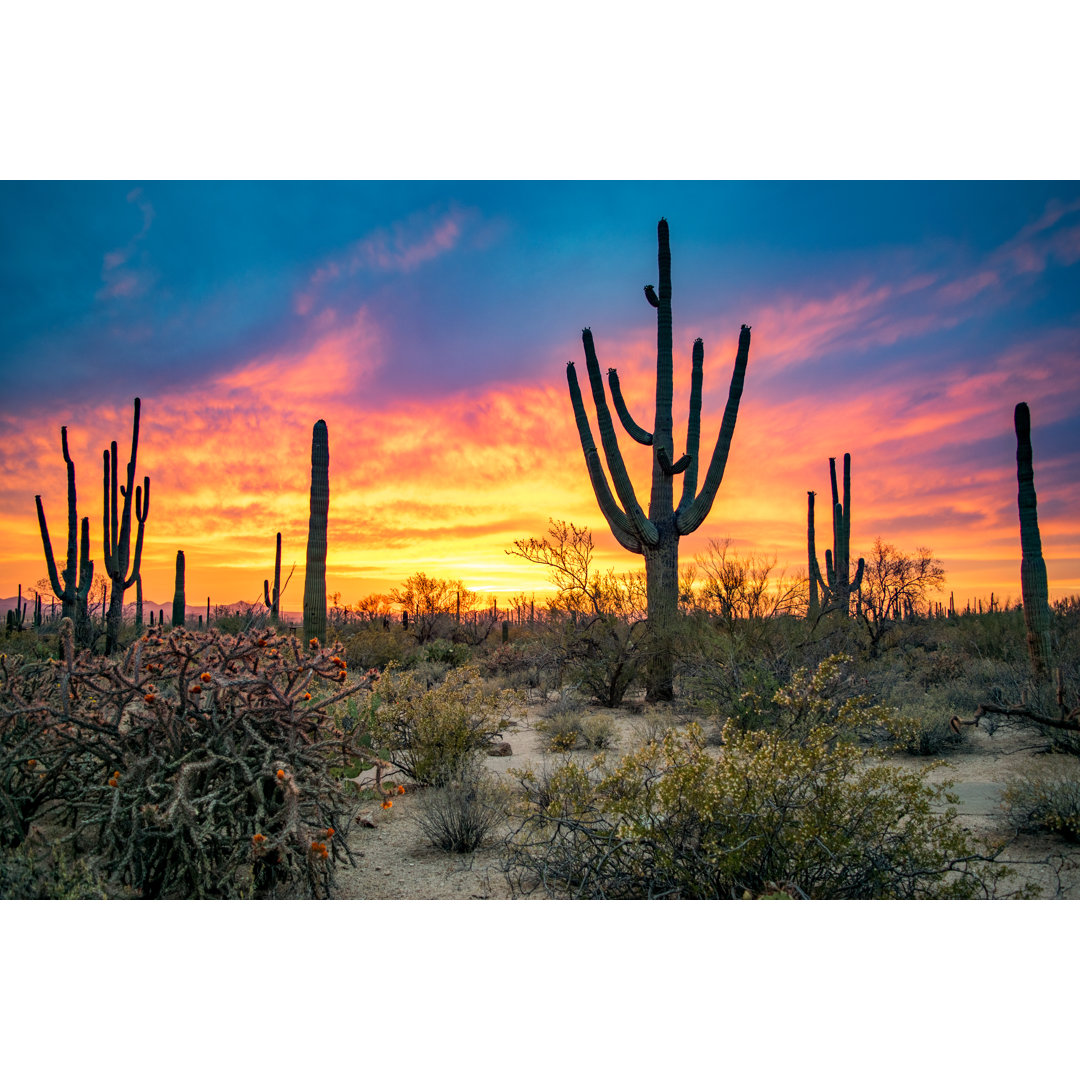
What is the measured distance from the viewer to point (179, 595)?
24.4 m

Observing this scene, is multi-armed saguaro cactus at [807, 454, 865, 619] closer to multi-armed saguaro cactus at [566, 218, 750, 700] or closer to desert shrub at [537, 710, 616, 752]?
multi-armed saguaro cactus at [566, 218, 750, 700]

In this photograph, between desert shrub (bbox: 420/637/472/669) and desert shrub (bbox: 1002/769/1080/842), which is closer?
desert shrub (bbox: 1002/769/1080/842)

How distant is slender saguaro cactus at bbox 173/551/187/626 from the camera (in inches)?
944

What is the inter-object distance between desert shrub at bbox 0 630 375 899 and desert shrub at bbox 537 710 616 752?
5132 millimetres

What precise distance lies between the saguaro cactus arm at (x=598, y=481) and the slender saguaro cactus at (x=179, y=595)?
1654cm

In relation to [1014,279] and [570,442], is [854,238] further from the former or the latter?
[570,442]

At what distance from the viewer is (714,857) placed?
3.48 m

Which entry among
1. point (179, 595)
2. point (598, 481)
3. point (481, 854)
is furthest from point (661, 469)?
point (179, 595)

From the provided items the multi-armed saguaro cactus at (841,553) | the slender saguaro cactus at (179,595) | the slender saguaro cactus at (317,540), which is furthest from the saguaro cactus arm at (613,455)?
the slender saguaro cactus at (179,595)

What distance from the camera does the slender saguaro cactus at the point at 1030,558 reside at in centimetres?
974

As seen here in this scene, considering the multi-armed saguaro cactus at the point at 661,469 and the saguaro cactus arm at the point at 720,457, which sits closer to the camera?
the multi-armed saguaro cactus at the point at 661,469

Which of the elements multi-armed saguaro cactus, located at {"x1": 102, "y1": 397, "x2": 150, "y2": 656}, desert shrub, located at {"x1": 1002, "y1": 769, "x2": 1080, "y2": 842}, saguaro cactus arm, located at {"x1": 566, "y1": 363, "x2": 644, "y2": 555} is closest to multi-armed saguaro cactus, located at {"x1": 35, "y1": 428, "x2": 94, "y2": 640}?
multi-armed saguaro cactus, located at {"x1": 102, "y1": 397, "x2": 150, "y2": 656}

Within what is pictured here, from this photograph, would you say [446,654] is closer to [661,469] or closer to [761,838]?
[661,469]

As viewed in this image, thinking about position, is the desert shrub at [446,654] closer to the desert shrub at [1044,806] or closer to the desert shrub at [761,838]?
the desert shrub at [1044,806]
